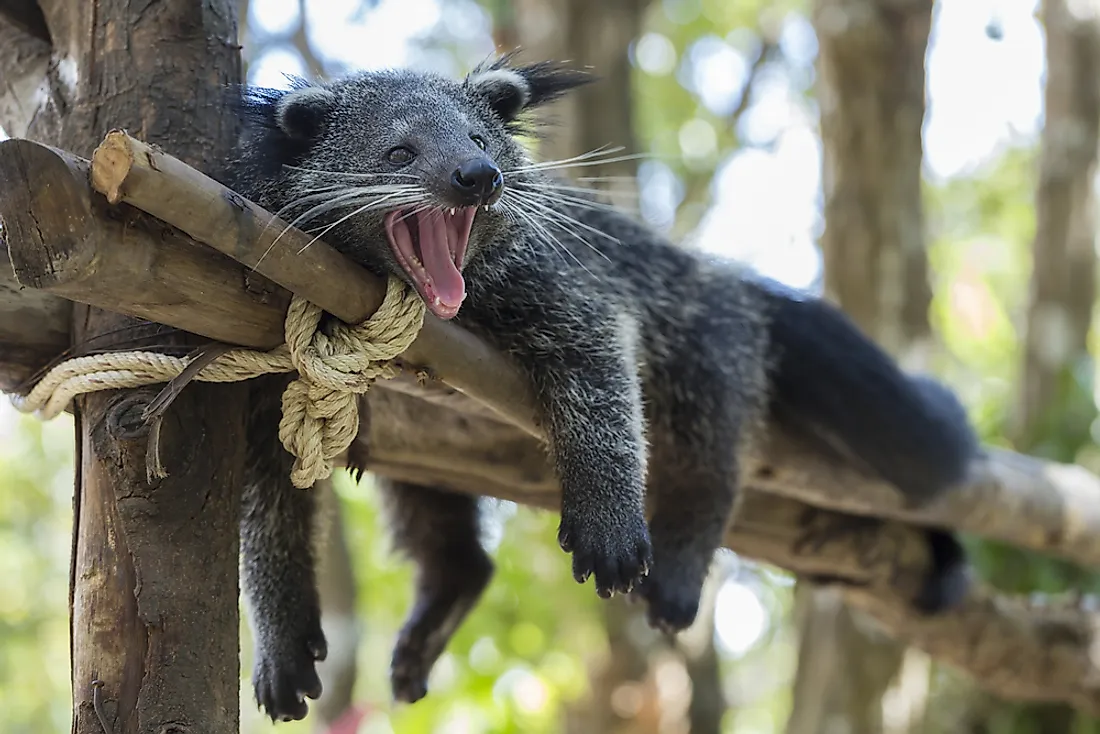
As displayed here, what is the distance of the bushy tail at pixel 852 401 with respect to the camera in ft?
→ 11.3

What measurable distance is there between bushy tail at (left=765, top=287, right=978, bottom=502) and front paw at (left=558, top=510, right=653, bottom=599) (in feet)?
4.44

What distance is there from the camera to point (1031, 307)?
5.64m

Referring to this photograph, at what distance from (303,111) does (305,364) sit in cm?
74

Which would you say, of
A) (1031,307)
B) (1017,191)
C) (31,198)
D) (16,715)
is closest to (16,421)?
(16,715)

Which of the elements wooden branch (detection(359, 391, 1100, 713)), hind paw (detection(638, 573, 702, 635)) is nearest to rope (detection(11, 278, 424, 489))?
wooden branch (detection(359, 391, 1100, 713))

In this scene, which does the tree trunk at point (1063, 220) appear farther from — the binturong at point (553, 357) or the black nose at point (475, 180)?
the black nose at point (475, 180)

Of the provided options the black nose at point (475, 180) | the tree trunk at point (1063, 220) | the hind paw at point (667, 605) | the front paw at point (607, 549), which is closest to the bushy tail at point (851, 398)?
the hind paw at point (667, 605)

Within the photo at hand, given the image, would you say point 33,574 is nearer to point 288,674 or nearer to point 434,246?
point 288,674

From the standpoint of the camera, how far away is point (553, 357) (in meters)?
2.38

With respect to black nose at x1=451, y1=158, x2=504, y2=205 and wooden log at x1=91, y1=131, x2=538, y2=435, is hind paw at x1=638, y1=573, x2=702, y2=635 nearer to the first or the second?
wooden log at x1=91, y1=131, x2=538, y2=435

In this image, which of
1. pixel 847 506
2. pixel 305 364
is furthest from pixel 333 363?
pixel 847 506

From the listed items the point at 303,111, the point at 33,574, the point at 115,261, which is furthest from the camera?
the point at 33,574

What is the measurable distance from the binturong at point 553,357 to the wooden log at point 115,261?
31 centimetres

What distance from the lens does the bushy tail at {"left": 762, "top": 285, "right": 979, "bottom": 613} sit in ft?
11.3
